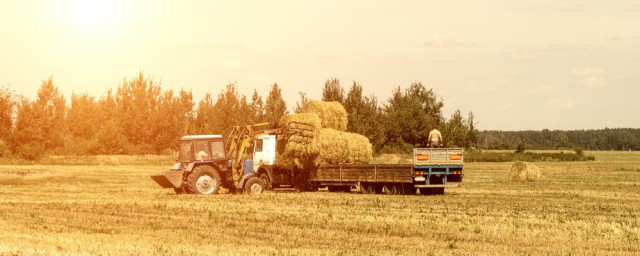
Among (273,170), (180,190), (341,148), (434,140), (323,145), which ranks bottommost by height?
(180,190)

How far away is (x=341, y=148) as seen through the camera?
37.9 metres

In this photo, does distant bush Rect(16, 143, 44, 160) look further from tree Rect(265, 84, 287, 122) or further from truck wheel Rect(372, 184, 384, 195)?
truck wheel Rect(372, 184, 384, 195)

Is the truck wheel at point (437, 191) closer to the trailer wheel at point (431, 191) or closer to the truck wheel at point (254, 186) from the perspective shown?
the trailer wheel at point (431, 191)

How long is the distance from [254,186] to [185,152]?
301 centimetres

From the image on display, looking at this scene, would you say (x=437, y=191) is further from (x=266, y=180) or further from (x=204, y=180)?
(x=204, y=180)

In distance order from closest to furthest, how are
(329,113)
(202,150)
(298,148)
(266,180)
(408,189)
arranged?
1. (202,150)
2. (408,189)
3. (298,148)
4. (266,180)
5. (329,113)

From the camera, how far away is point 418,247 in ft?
56.6

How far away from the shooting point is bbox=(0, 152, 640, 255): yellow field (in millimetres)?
17047

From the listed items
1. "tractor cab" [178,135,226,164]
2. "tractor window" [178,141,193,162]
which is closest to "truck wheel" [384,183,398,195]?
"tractor cab" [178,135,226,164]

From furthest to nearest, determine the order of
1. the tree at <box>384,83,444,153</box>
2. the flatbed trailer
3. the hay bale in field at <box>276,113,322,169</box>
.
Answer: the tree at <box>384,83,444,153</box>, the hay bale in field at <box>276,113,322,169</box>, the flatbed trailer

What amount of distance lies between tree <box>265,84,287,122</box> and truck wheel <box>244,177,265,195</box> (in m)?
31.8

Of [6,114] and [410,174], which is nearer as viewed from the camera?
[410,174]

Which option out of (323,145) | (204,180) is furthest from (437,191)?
(204,180)

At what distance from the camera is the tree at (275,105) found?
6797 cm
